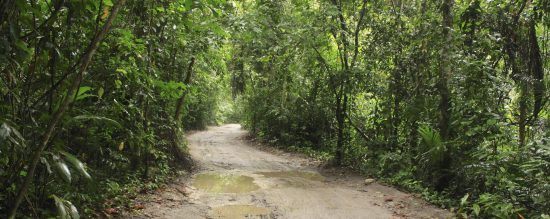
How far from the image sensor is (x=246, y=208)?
667cm

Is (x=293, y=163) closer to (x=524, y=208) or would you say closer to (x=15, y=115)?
(x=524, y=208)

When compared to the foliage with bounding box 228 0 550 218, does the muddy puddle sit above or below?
below

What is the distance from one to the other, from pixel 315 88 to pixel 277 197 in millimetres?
7779

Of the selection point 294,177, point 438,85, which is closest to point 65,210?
point 438,85

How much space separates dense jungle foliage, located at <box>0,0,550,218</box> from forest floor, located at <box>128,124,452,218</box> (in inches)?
18.6

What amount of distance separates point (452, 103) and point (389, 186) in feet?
7.28

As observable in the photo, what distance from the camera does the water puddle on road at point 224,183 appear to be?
8.23 metres

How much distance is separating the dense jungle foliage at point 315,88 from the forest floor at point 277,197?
0.47 meters

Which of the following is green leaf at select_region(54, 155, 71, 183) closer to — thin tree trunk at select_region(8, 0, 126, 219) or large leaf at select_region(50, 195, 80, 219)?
thin tree trunk at select_region(8, 0, 126, 219)

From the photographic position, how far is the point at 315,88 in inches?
581

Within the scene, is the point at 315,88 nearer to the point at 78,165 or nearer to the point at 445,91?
the point at 445,91

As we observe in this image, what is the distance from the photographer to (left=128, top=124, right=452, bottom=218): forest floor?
6411mm

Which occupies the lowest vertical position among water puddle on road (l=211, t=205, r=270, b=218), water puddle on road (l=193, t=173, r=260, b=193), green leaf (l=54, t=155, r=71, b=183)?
water puddle on road (l=193, t=173, r=260, b=193)

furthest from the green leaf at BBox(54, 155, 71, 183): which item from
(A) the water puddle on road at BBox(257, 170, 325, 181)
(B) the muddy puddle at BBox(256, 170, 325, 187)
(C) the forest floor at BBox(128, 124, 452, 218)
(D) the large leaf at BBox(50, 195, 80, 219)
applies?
(A) the water puddle on road at BBox(257, 170, 325, 181)
